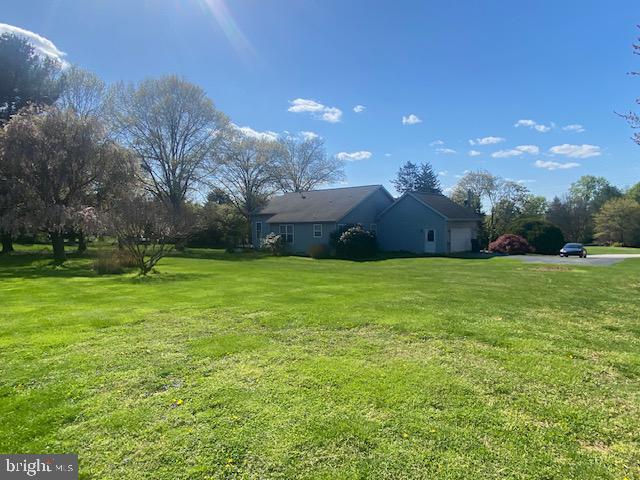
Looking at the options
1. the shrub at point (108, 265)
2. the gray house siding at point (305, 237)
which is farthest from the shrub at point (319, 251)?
the shrub at point (108, 265)

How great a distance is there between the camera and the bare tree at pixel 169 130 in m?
31.9

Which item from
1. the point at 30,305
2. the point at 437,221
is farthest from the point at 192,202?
the point at 30,305

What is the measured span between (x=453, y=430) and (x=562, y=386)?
75.1 inches

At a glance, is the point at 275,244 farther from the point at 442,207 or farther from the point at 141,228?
the point at 141,228

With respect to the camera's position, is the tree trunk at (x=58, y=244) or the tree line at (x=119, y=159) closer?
the tree line at (x=119, y=159)

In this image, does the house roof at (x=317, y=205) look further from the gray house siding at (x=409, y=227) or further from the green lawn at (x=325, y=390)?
the green lawn at (x=325, y=390)

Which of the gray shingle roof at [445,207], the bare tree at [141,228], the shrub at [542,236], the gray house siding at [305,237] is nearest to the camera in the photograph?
the bare tree at [141,228]

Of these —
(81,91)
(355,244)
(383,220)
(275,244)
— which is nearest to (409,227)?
(383,220)

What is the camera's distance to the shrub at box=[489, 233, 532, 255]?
1282 inches

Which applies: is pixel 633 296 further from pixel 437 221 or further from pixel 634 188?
pixel 634 188

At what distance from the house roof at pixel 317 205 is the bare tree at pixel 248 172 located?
5.93m

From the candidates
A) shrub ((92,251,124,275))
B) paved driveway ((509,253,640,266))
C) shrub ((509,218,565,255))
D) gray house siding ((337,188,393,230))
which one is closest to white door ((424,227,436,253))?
gray house siding ((337,188,393,230))

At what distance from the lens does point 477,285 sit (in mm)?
12656

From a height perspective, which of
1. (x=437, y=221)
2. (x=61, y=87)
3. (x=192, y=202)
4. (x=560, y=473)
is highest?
(x=61, y=87)
